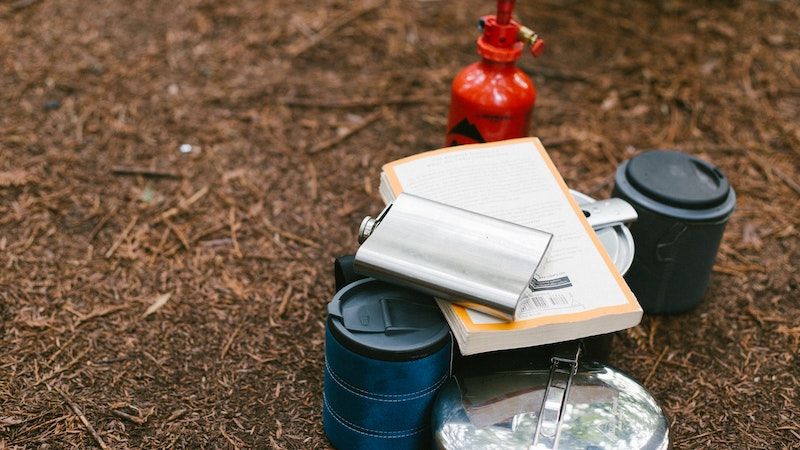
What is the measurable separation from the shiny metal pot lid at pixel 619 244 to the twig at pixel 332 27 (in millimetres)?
1783

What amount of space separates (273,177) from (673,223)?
4.28 feet

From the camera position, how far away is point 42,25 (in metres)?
3.39

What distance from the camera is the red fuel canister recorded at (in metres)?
2.16

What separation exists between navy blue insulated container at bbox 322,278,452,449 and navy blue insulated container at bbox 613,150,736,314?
698 mm

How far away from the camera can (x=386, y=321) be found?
169cm

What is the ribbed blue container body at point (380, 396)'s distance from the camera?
1.67 m

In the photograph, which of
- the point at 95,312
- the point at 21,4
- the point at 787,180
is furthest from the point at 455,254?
the point at 21,4

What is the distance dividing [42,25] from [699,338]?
2764 millimetres

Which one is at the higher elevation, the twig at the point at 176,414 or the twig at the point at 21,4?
the twig at the point at 21,4

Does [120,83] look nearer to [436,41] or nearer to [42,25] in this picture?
[42,25]

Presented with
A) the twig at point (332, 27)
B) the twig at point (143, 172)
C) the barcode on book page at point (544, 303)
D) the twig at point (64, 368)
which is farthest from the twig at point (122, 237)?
the barcode on book page at point (544, 303)

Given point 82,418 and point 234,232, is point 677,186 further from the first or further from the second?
point 82,418

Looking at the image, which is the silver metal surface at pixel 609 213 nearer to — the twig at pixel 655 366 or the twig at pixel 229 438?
the twig at pixel 655 366

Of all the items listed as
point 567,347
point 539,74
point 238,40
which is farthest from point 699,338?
point 238,40
